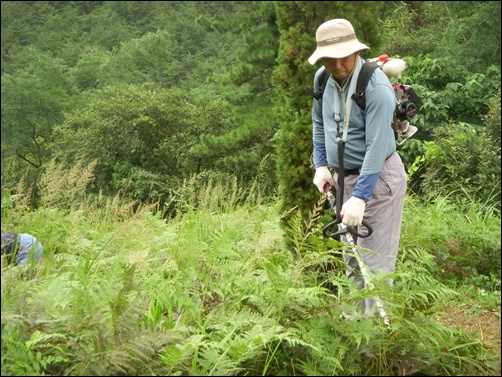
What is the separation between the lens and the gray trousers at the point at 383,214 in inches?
149

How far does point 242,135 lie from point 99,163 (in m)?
5.45

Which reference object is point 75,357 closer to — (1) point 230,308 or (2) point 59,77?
(1) point 230,308

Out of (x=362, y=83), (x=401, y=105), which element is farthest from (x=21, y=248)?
(x=401, y=105)

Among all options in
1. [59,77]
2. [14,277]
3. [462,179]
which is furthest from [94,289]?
[59,77]

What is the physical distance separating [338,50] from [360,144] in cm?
53

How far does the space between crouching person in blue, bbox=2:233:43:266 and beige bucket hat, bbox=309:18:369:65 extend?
2025 millimetres

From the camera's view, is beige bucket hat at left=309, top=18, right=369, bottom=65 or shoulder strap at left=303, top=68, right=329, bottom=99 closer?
beige bucket hat at left=309, top=18, right=369, bottom=65

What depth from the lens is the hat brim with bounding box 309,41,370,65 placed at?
11.6 feet

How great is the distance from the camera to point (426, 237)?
546 cm

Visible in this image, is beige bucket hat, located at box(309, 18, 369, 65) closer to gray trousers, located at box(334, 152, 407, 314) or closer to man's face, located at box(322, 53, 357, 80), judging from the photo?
man's face, located at box(322, 53, 357, 80)

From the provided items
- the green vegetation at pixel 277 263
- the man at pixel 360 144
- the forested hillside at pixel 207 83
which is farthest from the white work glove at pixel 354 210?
the forested hillside at pixel 207 83

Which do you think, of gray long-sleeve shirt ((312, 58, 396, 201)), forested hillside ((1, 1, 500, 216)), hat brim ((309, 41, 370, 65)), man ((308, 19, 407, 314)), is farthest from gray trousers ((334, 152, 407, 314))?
forested hillside ((1, 1, 500, 216))

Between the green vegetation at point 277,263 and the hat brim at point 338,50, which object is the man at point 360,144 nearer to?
the hat brim at point 338,50

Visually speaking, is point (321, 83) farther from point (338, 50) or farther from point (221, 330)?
point (221, 330)
